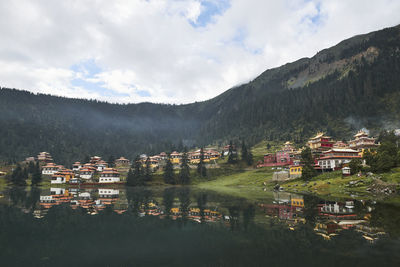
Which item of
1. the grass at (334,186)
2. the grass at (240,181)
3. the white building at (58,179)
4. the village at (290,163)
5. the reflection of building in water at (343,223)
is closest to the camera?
the reflection of building in water at (343,223)

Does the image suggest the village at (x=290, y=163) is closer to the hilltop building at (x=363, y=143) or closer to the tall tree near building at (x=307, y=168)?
the hilltop building at (x=363, y=143)

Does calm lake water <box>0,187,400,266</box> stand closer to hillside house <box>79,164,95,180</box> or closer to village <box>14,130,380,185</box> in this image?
village <box>14,130,380,185</box>

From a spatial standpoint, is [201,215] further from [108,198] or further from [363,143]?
[363,143]

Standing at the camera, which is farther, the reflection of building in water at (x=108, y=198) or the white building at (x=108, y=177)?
the white building at (x=108, y=177)

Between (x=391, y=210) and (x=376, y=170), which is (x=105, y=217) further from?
(x=376, y=170)

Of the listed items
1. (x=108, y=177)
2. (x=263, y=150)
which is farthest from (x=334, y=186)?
(x=263, y=150)

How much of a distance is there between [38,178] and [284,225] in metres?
127

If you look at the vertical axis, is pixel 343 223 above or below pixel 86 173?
below

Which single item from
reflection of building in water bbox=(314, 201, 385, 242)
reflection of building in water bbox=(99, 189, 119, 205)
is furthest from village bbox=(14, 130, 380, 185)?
reflection of building in water bbox=(314, 201, 385, 242)

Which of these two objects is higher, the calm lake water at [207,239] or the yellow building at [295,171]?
the yellow building at [295,171]

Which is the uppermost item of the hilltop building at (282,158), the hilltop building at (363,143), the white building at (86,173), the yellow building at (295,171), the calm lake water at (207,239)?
the hilltop building at (363,143)

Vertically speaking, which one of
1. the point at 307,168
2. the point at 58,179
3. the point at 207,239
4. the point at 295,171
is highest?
the point at 307,168

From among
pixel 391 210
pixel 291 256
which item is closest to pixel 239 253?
pixel 291 256

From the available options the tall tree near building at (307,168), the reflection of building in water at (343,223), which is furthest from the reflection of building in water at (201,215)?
the tall tree near building at (307,168)
